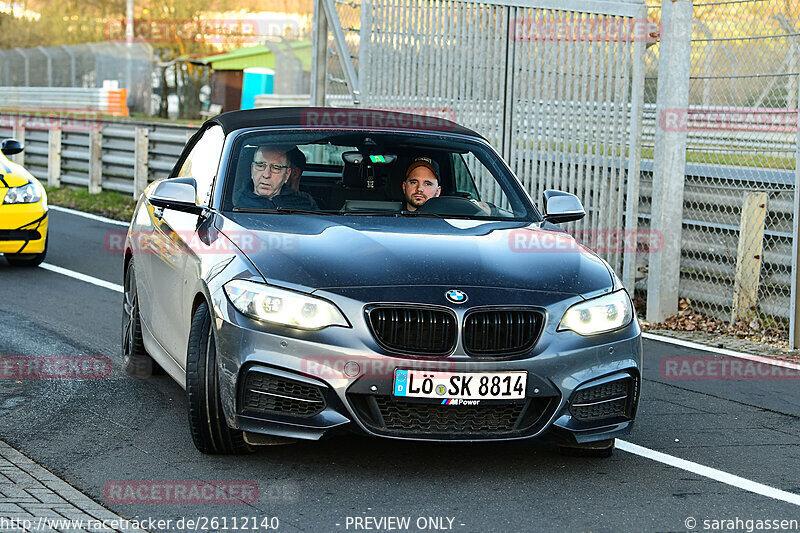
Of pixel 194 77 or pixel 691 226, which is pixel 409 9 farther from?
pixel 194 77

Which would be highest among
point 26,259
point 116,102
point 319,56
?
point 319,56

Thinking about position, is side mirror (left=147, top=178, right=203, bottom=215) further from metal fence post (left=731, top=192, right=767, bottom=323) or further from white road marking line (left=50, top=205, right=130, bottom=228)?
white road marking line (left=50, top=205, right=130, bottom=228)

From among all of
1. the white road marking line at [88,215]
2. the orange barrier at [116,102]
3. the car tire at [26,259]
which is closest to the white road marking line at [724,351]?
the car tire at [26,259]

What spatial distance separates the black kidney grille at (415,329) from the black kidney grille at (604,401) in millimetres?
637

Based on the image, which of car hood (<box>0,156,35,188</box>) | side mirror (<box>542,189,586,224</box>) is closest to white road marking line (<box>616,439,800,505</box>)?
side mirror (<box>542,189,586,224</box>)

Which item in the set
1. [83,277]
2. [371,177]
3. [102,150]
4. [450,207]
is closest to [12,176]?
[83,277]

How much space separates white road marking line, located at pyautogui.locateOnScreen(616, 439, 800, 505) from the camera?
549 centimetres

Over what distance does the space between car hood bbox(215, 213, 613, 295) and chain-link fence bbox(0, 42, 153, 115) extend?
181 feet

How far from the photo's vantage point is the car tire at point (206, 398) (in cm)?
563

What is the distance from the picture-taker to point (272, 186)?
6664mm

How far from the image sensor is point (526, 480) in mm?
5578

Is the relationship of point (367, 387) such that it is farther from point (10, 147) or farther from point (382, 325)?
point (10, 147)

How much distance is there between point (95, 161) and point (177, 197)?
626 inches

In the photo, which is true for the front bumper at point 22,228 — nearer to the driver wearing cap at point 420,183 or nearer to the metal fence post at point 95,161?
the driver wearing cap at point 420,183
